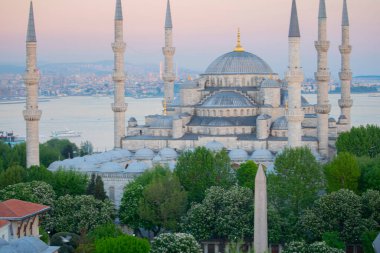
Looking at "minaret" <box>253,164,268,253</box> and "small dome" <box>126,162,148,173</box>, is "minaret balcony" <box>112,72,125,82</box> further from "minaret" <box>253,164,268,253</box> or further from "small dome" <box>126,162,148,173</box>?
"minaret" <box>253,164,268,253</box>

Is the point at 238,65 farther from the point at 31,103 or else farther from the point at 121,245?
the point at 121,245

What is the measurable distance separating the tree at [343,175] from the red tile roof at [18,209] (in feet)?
30.8

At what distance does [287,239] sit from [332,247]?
2.70 meters

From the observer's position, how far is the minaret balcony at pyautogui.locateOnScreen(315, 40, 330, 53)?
125 ft

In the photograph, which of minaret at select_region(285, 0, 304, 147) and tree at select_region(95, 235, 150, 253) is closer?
tree at select_region(95, 235, 150, 253)

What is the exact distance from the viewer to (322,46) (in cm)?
3812

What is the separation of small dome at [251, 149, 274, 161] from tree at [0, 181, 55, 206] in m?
9.91

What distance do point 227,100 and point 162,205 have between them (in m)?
12.4

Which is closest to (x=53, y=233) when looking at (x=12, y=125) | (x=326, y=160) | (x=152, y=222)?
(x=152, y=222)

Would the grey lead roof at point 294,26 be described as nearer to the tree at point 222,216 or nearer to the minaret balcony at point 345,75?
the minaret balcony at point 345,75

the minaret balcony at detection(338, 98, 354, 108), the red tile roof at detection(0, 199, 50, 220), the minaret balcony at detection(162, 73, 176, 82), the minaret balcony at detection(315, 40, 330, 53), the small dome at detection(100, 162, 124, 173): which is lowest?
the red tile roof at detection(0, 199, 50, 220)

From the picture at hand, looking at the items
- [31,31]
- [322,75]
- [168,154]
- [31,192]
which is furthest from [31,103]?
[322,75]

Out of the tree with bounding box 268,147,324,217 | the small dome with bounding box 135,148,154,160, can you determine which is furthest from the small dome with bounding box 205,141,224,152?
the tree with bounding box 268,147,324,217

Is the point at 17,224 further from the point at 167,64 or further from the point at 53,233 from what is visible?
the point at 167,64
